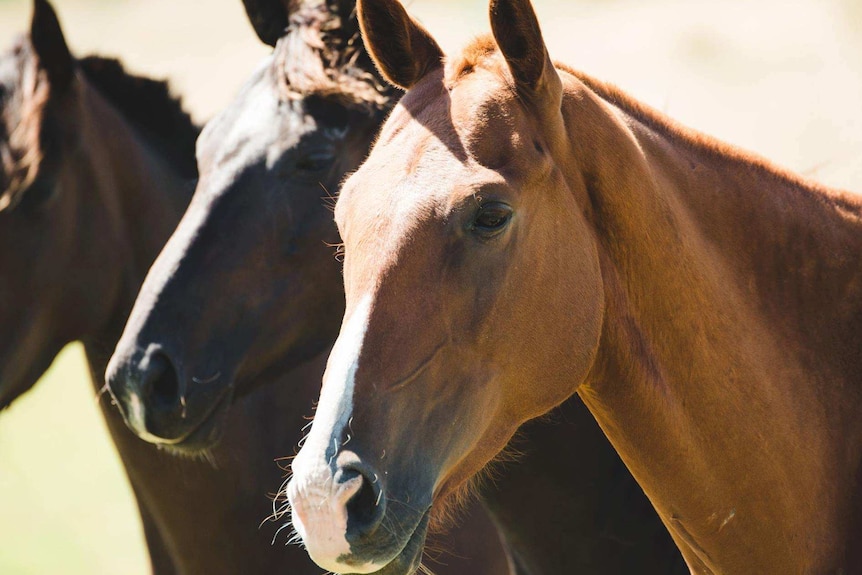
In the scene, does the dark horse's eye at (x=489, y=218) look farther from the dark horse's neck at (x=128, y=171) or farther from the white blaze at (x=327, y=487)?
the dark horse's neck at (x=128, y=171)

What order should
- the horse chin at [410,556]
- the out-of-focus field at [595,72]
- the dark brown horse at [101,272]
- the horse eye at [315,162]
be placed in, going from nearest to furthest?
the horse chin at [410,556]
the horse eye at [315,162]
the dark brown horse at [101,272]
the out-of-focus field at [595,72]

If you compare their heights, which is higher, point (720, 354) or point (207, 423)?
point (720, 354)

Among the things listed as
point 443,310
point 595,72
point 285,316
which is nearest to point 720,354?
point 443,310

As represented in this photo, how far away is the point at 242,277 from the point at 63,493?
9581mm

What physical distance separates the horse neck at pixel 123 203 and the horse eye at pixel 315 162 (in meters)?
0.99

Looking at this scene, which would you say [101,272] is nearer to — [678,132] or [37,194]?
[37,194]

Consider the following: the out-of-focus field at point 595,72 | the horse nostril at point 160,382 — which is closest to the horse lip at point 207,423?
the horse nostril at point 160,382

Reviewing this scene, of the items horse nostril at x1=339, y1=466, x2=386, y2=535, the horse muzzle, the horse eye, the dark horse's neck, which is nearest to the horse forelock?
horse nostril at x1=339, y1=466, x2=386, y2=535

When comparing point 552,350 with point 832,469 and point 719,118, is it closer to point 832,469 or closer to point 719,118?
point 832,469

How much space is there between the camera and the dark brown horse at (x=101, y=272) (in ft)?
12.1

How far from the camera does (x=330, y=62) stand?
3.56 m

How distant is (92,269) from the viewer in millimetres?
3936

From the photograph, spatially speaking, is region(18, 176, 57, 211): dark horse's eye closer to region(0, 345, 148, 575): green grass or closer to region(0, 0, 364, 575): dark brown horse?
region(0, 0, 364, 575): dark brown horse

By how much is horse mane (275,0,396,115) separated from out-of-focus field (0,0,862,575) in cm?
117
